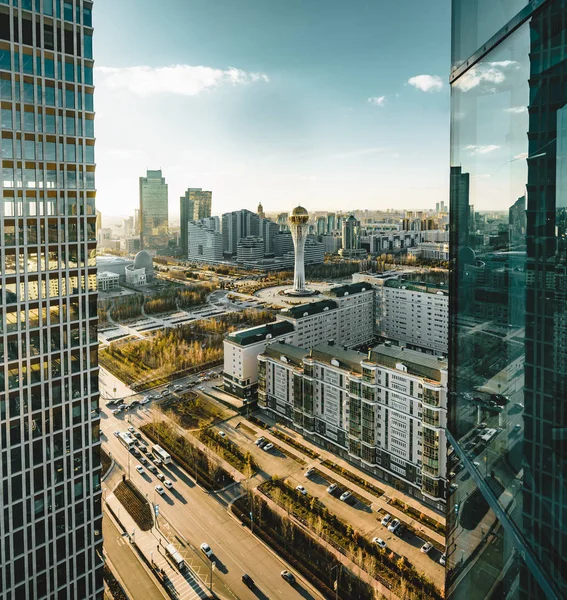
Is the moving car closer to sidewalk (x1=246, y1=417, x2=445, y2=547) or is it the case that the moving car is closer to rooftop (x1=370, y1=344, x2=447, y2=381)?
sidewalk (x1=246, y1=417, x2=445, y2=547)

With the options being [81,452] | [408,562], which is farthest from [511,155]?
[408,562]

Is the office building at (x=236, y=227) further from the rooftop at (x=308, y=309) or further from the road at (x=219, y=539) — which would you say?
the road at (x=219, y=539)

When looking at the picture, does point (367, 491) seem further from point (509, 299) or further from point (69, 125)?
point (509, 299)

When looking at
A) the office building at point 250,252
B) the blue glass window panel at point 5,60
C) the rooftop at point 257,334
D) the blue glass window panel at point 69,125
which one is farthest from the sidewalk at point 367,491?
the office building at point 250,252

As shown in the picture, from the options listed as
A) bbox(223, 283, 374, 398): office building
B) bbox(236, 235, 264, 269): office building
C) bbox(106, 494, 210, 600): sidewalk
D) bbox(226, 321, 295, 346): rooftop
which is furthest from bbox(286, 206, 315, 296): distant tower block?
bbox(106, 494, 210, 600): sidewalk

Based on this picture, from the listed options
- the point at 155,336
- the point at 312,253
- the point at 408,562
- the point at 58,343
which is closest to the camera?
the point at 58,343

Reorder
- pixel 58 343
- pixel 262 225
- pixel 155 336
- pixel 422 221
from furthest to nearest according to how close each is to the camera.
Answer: pixel 422 221 < pixel 262 225 < pixel 155 336 < pixel 58 343

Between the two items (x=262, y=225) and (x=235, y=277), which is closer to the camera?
(x=235, y=277)

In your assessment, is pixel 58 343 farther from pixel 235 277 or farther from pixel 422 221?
pixel 422 221
